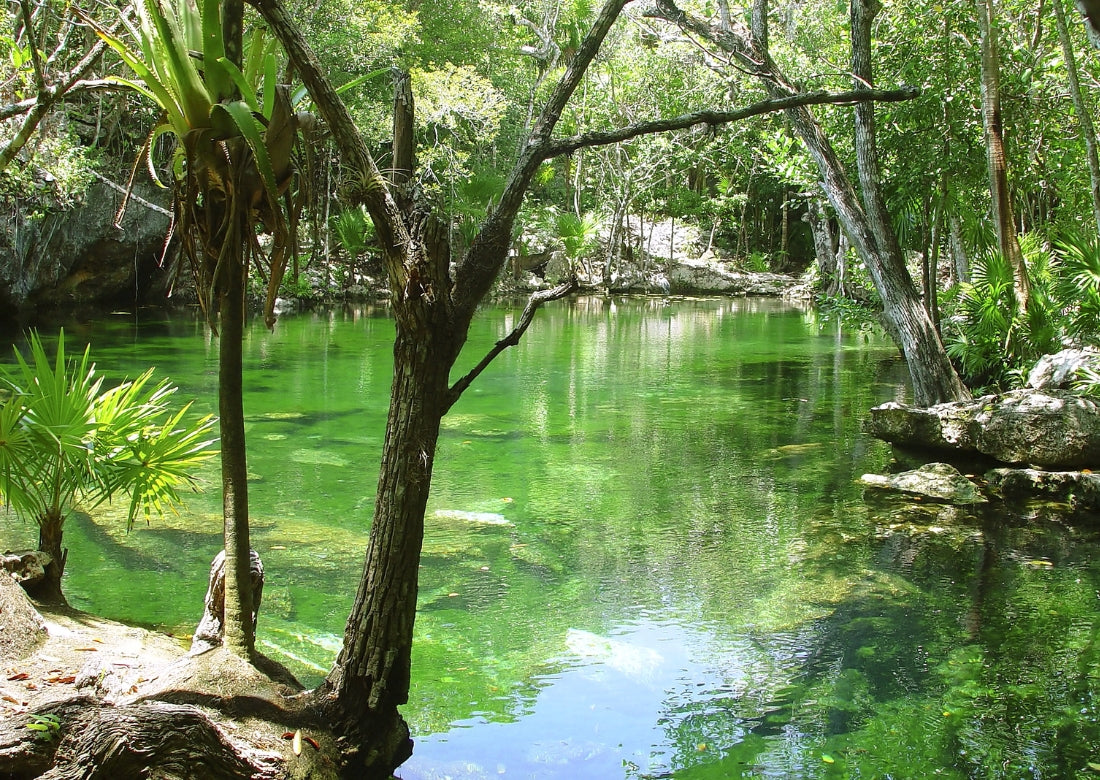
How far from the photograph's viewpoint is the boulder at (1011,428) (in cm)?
775

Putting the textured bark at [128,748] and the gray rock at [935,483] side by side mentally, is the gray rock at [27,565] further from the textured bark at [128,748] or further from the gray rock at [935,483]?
the gray rock at [935,483]

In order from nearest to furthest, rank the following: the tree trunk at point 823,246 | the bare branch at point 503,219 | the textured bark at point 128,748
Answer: the textured bark at point 128,748
the bare branch at point 503,219
the tree trunk at point 823,246

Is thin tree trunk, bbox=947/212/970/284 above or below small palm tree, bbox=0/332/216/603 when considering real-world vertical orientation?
above

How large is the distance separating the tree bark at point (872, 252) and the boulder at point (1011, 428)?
61cm

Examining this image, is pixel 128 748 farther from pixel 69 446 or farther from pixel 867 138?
pixel 867 138

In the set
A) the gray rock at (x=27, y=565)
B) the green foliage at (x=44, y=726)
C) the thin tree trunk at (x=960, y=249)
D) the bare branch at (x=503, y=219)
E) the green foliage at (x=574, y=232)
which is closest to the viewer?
the green foliage at (x=44, y=726)

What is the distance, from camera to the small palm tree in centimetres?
416

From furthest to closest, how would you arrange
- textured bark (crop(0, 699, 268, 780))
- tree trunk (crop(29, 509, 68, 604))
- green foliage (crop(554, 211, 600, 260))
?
green foliage (crop(554, 211, 600, 260)) < tree trunk (crop(29, 509, 68, 604)) < textured bark (crop(0, 699, 268, 780))

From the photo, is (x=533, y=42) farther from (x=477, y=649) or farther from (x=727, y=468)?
(x=477, y=649)

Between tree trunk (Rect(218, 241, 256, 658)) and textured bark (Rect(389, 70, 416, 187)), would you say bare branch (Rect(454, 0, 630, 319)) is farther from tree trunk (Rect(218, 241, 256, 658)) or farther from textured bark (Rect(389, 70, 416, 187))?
tree trunk (Rect(218, 241, 256, 658))

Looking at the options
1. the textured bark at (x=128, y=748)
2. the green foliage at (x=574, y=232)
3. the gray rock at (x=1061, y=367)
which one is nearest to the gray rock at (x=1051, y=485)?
the gray rock at (x=1061, y=367)

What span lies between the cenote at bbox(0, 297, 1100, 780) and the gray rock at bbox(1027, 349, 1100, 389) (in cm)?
170

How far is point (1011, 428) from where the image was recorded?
8.07 metres

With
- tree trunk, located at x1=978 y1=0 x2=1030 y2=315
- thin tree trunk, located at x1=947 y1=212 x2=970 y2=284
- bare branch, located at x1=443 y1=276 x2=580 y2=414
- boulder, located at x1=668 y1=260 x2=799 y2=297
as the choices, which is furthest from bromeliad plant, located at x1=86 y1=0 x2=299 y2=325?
boulder, located at x1=668 y1=260 x2=799 y2=297
